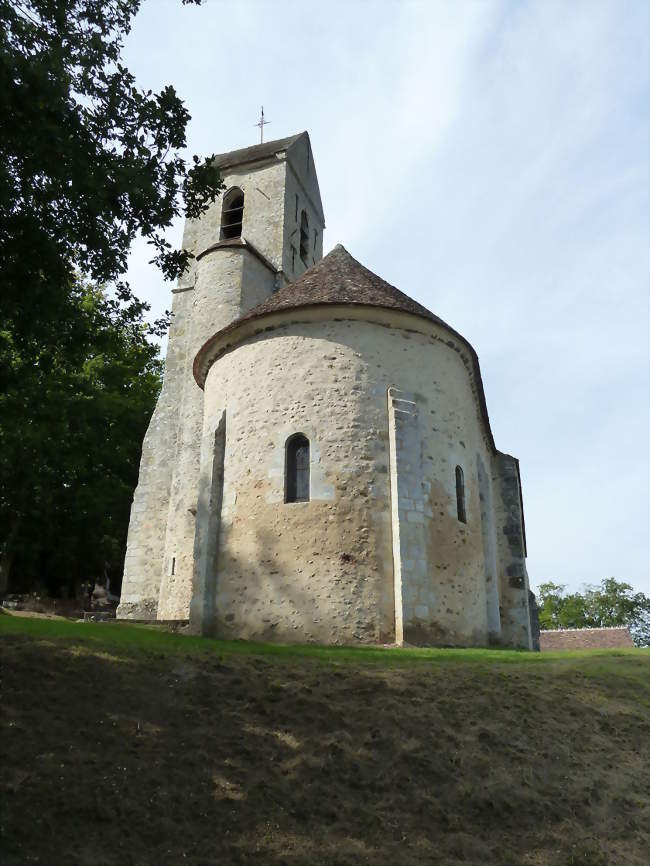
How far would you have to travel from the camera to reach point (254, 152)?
86.3 feet

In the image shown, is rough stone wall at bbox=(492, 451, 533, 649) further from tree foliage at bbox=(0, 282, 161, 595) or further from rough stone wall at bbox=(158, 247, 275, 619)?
tree foliage at bbox=(0, 282, 161, 595)

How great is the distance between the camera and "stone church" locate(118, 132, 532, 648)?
42.0 ft

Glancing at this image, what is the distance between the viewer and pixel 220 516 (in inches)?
567

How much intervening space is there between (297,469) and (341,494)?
3.70 feet

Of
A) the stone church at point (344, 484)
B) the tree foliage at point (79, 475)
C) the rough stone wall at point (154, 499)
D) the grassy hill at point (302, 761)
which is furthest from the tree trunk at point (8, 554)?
the grassy hill at point (302, 761)

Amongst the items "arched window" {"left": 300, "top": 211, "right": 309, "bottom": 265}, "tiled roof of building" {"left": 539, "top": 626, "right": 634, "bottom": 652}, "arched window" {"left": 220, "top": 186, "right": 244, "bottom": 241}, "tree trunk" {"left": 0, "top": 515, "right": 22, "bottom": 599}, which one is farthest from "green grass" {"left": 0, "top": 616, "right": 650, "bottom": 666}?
"tiled roof of building" {"left": 539, "top": 626, "right": 634, "bottom": 652}

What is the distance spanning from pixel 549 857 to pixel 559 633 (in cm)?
2968

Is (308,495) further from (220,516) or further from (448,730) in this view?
(448,730)

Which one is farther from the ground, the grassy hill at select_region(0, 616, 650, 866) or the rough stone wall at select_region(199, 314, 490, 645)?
the rough stone wall at select_region(199, 314, 490, 645)

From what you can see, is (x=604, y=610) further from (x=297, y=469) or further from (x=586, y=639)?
(x=297, y=469)

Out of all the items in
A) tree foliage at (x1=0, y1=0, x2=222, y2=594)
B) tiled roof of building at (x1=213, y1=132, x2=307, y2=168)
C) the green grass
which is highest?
tiled roof of building at (x1=213, y1=132, x2=307, y2=168)

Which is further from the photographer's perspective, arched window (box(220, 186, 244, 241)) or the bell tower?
arched window (box(220, 186, 244, 241))

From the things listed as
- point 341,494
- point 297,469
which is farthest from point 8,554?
point 341,494

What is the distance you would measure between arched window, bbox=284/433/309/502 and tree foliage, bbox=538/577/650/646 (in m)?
48.3
